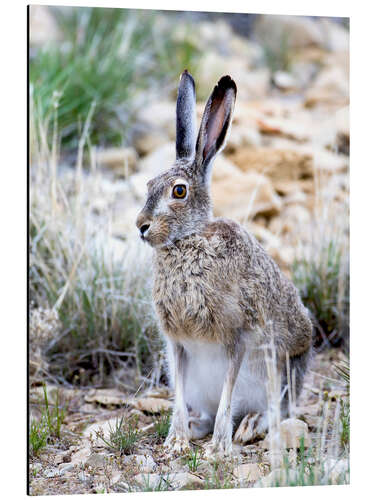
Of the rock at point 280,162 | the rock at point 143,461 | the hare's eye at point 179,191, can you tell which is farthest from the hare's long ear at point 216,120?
the rock at point 280,162

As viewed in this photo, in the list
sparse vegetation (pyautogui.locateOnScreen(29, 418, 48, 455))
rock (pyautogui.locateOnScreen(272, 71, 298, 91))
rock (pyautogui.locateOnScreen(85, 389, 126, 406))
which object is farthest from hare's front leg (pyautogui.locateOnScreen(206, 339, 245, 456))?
rock (pyautogui.locateOnScreen(272, 71, 298, 91))

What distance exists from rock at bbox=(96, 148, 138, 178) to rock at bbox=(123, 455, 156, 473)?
7.54 feet

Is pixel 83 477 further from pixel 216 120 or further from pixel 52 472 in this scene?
pixel 216 120

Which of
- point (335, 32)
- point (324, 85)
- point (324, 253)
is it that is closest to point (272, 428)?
point (324, 253)

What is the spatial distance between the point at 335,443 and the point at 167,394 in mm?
1004

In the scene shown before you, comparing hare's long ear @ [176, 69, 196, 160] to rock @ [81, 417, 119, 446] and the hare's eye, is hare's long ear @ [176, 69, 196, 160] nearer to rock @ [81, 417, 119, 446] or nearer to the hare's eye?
the hare's eye

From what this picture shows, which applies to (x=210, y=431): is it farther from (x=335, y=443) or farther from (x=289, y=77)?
(x=289, y=77)

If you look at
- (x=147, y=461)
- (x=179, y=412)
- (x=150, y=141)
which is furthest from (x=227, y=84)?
(x=150, y=141)

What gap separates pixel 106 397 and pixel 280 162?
242 cm

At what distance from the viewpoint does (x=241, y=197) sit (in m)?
5.59

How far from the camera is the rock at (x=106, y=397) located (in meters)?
4.34

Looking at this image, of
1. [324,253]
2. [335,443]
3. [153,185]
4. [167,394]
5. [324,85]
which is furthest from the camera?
[324,85]

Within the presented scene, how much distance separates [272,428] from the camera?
11.9 ft

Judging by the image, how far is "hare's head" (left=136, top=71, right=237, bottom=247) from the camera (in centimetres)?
338
